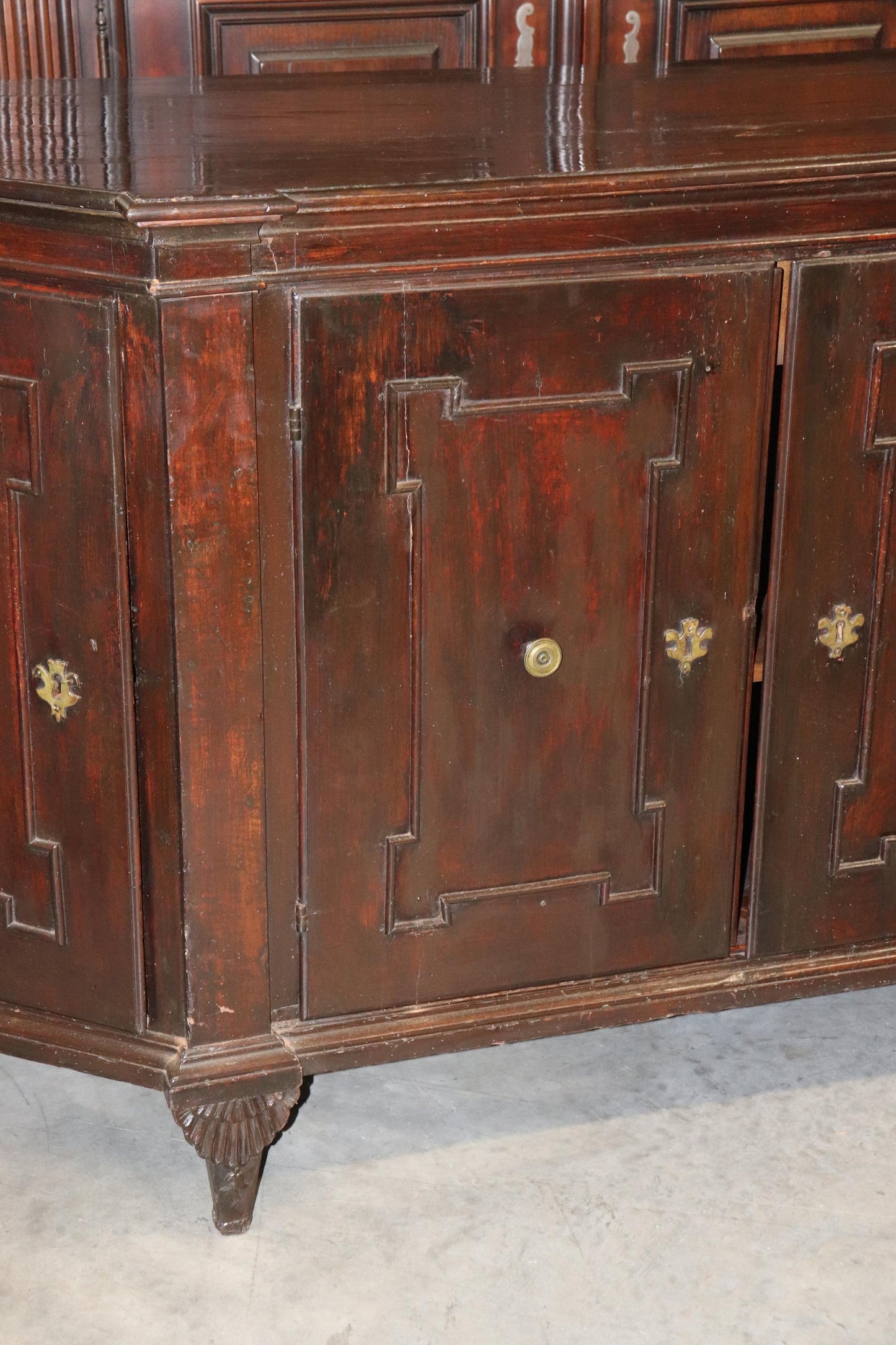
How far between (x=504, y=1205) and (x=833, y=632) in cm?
67

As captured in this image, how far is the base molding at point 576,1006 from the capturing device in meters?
1.66

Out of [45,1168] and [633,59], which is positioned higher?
[633,59]

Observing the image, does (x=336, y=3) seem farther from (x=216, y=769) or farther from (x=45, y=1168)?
(x=45, y=1168)

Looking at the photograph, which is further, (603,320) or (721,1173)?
(721,1173)

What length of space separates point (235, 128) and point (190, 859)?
78cm

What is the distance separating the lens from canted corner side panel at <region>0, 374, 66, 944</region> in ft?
4.81

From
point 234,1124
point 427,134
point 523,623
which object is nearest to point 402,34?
point 427,134

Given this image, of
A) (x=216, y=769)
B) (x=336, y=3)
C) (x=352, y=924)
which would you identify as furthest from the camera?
(x=336, y=3)

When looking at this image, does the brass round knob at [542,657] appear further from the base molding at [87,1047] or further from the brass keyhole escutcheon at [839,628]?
the base molding at [87,1047]

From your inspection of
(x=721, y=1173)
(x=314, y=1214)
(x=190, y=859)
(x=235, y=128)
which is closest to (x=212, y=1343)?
(x=314, y=1214)

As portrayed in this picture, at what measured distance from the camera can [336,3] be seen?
256 cm

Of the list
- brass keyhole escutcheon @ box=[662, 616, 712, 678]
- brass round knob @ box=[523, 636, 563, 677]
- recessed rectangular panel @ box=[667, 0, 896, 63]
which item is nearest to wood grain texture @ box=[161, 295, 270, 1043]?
brass round knob @ box=[523, 636, 563, 677]

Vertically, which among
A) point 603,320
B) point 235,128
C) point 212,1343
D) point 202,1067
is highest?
point 235,128

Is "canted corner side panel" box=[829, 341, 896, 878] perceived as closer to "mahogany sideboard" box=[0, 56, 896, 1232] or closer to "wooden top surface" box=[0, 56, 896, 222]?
"mahogany sideboard" box=[0, 56, 896, 1232]
